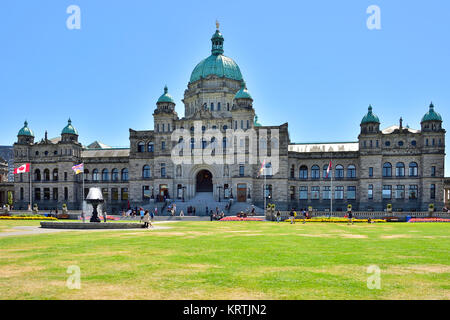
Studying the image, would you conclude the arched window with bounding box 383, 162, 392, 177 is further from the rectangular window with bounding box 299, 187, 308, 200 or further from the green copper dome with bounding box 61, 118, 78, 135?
the green copper dome with bounding box 61, 118, 78, 135

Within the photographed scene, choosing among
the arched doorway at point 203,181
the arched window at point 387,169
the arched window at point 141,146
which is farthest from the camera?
the arched window at point 141,146

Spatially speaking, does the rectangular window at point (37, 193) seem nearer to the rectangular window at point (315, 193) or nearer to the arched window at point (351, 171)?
the rectangular window at point (315, 193)

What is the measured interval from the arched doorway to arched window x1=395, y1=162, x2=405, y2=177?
34249 mm

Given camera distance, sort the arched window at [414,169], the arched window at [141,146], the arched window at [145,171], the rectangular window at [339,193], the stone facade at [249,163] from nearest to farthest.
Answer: the stone facade at [249,163] → the arched window at [414,169] → the rectangular window at [339,193] → the arched window at [145,171] → the arched window at [141,146]

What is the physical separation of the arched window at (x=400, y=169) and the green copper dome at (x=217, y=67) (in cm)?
3513

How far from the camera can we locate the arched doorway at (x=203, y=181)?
254ft

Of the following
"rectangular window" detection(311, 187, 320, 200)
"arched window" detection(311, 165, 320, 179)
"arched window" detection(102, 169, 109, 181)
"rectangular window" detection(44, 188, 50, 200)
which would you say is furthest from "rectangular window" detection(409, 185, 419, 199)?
"rectangular window" detection(44, 188, 50, 200)

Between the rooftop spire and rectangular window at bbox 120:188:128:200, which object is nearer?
rectangular window at bbox 120:188:128:200

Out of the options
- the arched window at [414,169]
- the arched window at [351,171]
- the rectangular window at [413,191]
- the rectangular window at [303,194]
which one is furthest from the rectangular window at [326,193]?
the arched window at [414,169]

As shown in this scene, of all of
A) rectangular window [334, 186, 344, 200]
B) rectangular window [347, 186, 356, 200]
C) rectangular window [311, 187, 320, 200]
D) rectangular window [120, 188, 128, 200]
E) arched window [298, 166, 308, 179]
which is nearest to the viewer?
rectangular window [347, 186, 356, 200]

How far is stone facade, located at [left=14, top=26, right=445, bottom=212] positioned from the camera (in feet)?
239

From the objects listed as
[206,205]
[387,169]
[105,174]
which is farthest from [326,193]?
[105,174]

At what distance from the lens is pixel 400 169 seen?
7550 cm
